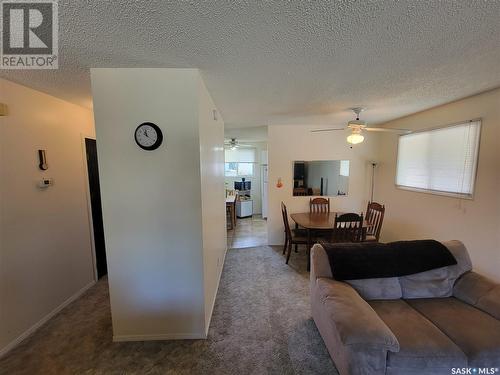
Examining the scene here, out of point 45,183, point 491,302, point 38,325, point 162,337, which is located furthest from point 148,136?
point 491,302

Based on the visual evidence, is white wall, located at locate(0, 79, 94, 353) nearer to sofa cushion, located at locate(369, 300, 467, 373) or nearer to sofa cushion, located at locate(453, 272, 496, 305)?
sofa cushion, located at locate(369, 300, 467, 373)

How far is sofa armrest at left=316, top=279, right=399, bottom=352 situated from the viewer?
1.22 m

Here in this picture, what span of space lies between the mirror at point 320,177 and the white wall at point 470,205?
99 cm

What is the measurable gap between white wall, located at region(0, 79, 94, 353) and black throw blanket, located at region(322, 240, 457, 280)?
2895mm

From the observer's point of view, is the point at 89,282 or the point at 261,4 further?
the point at 89,282

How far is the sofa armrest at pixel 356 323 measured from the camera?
1.22 meters

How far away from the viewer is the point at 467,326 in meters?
1.40

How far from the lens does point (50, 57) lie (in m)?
1.51

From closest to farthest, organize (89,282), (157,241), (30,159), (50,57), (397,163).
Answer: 1. (50,57)
2. (157,241)
3. (30,159)
4. (89,282)
5. (397,163)

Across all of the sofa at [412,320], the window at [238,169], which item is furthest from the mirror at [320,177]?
the window at [238,169]

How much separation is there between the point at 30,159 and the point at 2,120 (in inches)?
15.4

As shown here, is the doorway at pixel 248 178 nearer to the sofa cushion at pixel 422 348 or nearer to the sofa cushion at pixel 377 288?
the sofa cushion at pixel 377 288

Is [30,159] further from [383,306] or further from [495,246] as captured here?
[495,246]

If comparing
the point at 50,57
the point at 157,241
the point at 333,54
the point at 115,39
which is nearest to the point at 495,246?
the point at 333,54
